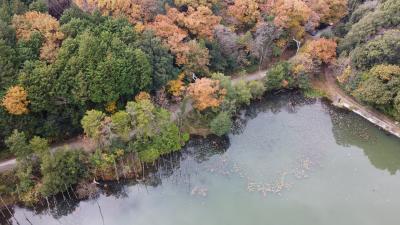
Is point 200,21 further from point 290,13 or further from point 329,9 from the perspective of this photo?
point 329,9

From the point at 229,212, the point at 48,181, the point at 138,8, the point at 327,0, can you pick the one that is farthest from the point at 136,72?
the point at 327,0

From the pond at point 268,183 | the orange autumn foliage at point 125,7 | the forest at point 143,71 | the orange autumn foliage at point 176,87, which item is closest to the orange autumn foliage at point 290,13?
the forest at point 143,71

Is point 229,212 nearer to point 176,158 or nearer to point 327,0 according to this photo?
point 176,158

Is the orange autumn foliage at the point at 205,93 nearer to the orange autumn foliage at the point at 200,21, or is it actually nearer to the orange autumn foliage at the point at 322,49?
the orange autumn foliage at the point at 200,21

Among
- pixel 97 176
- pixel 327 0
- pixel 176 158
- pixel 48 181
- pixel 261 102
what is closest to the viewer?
pixel 48 181

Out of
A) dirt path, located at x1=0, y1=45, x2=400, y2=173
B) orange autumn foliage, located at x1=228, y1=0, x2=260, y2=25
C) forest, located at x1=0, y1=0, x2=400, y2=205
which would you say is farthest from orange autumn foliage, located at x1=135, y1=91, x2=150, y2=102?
orange autumn foliage, located at x1=228, y1=0, x2=260, y2=25

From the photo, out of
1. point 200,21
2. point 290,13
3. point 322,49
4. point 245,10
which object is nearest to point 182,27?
point 200,21
